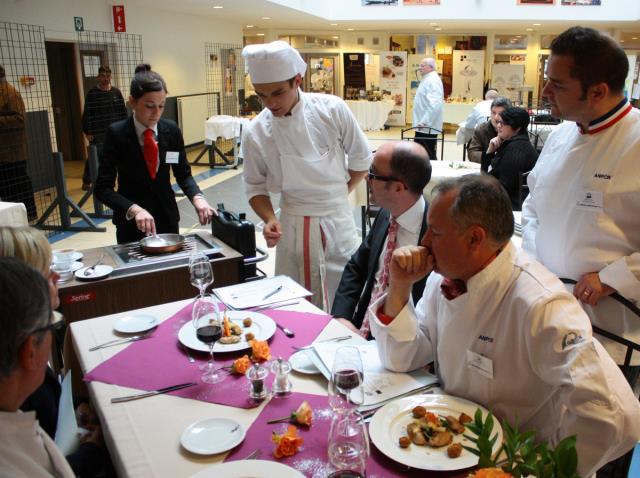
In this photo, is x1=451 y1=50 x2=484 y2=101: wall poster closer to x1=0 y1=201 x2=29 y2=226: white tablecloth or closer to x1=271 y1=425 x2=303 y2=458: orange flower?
x1=0 y1=201 x2=29 y2=226: white tablecloth

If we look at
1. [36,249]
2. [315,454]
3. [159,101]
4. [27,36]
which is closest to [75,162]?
[27,36]

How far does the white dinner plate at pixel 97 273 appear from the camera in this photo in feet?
7.63

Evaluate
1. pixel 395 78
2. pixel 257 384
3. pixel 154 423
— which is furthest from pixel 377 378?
pixel 395 78

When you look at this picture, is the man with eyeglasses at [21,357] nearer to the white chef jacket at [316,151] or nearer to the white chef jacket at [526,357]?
the white chef jacket at [526,357]

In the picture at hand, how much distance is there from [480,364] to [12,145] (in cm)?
574

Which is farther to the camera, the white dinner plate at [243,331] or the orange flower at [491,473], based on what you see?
the white dinner plate at [243,331]

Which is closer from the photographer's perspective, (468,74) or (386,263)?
(386,263)

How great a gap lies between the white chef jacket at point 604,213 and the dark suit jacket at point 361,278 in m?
0.66

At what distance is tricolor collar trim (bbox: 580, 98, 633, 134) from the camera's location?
6.22 feet

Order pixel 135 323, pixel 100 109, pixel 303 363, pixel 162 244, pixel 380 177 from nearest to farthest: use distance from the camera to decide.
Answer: pixel 303 363 → pixel 135 323 → pixel 380 177 → pixel 162 244 → pixel 100 109

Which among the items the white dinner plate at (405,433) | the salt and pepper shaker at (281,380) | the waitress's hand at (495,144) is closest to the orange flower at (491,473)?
the white dinner plate at (405,433)

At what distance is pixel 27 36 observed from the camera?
6.98 meters

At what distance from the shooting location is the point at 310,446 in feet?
4.24

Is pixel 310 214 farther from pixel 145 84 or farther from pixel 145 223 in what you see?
pixel 145 84
